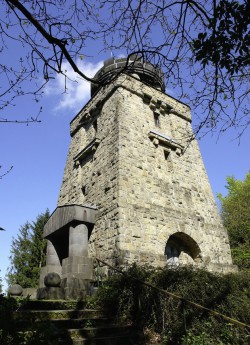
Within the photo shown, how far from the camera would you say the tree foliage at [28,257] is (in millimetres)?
16156

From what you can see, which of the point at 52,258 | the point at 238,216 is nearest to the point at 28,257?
the point at 52,258

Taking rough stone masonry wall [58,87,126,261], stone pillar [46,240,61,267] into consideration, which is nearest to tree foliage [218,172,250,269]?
rough stone masonry wall [58,87,126,261]

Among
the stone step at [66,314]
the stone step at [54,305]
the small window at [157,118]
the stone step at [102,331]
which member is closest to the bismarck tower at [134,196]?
the small window at [157,118]

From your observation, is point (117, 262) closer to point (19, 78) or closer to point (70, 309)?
point (70, 309)

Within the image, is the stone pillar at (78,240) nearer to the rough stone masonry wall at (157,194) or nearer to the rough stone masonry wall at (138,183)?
the rough stone masonry wall at (138,183)

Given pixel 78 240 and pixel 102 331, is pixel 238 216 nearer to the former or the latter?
pixel 78 240

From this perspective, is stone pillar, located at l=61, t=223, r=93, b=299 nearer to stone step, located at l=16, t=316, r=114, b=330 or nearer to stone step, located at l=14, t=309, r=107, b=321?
stone step, located at l=14, t=309, r=107, b=321

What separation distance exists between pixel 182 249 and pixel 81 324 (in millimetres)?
5353

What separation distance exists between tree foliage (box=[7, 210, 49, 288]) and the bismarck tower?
20.8ft

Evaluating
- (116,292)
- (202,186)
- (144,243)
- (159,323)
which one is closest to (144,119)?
(202,186)

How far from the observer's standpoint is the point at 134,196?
342 inches

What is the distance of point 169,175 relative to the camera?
10.5m

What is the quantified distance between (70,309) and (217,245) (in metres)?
6.19

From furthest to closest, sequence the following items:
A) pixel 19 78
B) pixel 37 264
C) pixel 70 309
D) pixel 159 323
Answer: pixel 37 264
pixel 70 309
pixel 159 323
pixel 19 78
